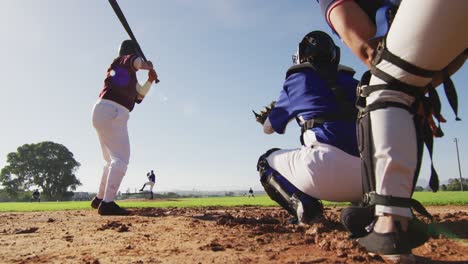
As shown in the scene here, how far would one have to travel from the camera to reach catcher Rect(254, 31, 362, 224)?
2.70 meters

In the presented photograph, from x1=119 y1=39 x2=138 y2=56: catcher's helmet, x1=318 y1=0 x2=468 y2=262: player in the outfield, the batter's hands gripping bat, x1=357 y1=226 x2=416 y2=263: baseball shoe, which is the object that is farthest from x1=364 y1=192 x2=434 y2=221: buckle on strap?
x1=119 y1=39 x2=138 y2=56: catcher's helmet

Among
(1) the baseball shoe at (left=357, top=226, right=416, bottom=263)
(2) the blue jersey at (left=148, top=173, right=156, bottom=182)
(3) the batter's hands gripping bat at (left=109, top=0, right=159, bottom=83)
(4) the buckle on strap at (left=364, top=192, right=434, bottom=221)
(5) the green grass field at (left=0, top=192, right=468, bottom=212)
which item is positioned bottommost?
(1) the baseball shoe at (left=357, top=226, right=416, bottom=263)

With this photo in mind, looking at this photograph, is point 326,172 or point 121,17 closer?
point 326,172

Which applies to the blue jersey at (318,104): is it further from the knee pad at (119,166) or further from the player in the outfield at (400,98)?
the knee pad at (119,166)

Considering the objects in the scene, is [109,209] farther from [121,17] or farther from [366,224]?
[366,224]

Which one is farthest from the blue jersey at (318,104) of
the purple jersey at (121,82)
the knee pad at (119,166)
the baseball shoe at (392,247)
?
the purple jersey at (121,82)

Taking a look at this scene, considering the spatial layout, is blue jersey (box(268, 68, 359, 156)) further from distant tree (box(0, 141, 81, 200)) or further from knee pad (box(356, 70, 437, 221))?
distant tree (box(0, 141, 81, 200))

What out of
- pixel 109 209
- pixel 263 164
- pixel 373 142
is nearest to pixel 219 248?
pixel 373 142

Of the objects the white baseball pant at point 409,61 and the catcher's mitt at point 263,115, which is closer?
the white baseball pant at point 409,61

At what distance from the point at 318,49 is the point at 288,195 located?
4.34ft

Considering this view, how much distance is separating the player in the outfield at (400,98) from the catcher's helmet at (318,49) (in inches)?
45.4

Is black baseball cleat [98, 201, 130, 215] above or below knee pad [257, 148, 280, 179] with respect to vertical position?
below

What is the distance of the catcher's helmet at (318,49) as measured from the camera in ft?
9.95

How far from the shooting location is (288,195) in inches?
122
